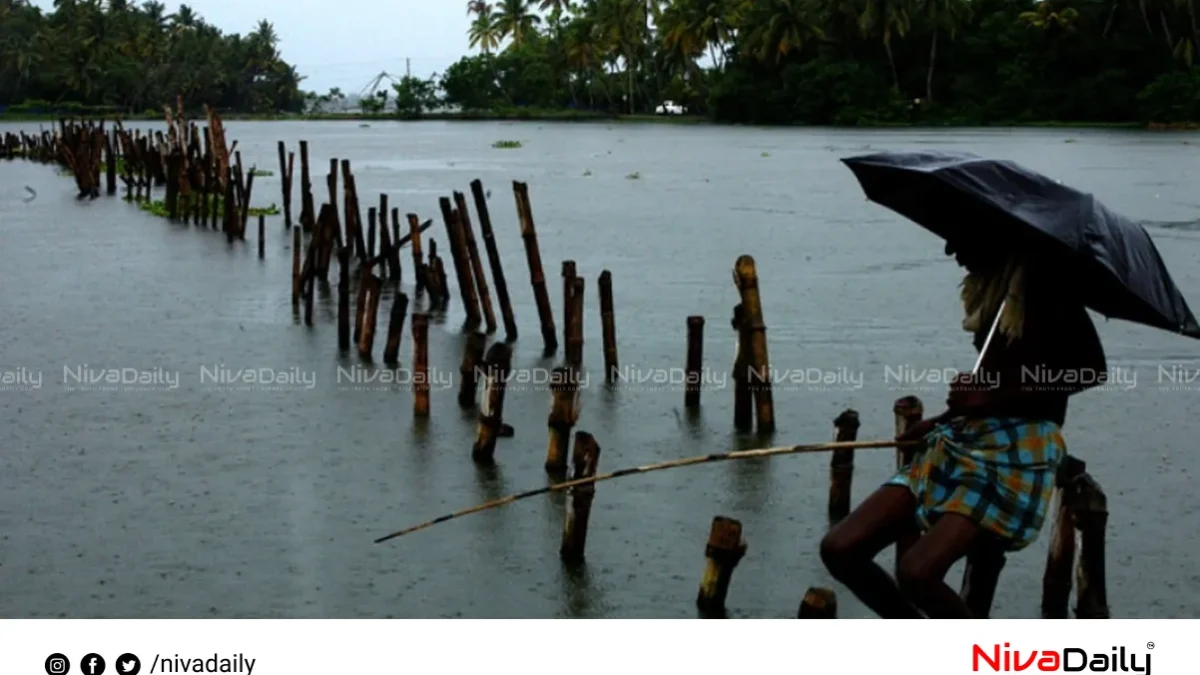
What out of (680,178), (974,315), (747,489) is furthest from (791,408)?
(680,178)

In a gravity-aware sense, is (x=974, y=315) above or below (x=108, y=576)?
above

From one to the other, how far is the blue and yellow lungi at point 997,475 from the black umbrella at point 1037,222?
343mm

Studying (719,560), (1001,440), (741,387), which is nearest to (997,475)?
(1001,440)

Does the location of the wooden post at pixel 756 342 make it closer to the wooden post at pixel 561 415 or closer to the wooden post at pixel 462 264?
the wooden post at pixel 561 415

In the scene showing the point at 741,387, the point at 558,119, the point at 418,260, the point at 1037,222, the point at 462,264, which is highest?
the point at 1037,222

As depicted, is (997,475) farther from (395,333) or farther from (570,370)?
(395,333)

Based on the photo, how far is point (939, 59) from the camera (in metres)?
62.2

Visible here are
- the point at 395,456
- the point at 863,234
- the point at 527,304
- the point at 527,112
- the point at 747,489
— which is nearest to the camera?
the point at 747,489

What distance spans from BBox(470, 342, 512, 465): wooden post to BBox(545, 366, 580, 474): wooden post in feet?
0.74

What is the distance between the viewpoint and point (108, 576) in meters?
5.70

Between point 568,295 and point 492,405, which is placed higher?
point 568,295
